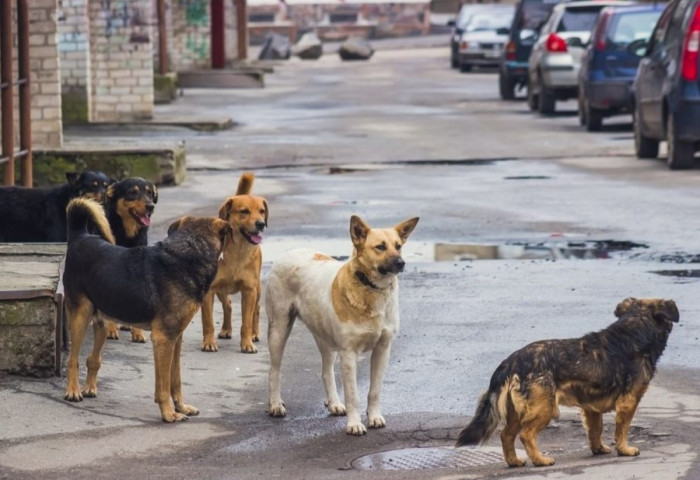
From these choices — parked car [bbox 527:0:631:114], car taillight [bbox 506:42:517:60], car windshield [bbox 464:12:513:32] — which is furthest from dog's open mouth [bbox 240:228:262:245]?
car windshield [bbox 464:12:513:32]

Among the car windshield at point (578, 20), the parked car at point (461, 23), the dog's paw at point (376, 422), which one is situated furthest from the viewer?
the parked car at point (461, 23)

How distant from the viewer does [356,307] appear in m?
7.91

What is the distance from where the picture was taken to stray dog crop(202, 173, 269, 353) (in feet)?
32.2

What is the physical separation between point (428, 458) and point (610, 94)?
18.4 metres

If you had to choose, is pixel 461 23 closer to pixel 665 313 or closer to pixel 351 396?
pixel 351 396

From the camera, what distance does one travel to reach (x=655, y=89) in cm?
1964

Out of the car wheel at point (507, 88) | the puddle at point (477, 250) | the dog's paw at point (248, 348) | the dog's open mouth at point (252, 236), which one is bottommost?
the car wheel at point (507, 88)

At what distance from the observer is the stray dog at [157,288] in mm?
8172

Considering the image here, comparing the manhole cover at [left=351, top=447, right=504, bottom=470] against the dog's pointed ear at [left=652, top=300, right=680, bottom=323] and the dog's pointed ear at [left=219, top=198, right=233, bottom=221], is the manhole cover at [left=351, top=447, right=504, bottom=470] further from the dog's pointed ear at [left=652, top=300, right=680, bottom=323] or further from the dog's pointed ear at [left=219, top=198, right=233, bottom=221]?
the dog's pointed ear at [left=219, top=198, right=233, bottom=221]

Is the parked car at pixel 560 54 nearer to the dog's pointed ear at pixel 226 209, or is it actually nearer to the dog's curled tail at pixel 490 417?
the dog's pointed ear at pixel 226 209

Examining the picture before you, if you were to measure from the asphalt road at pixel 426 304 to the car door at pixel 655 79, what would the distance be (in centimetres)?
53

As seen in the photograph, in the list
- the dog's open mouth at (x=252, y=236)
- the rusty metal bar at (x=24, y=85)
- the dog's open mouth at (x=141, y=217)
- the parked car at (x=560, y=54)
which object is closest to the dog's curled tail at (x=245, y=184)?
the dog's open mouth at (x=252, y=236)

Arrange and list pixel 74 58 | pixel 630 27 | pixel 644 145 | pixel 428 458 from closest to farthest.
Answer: pixel 428 458
pixel 644 145
pixel 74 58
pixel 630 27

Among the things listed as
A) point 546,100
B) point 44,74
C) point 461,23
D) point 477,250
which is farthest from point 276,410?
point 461,23
